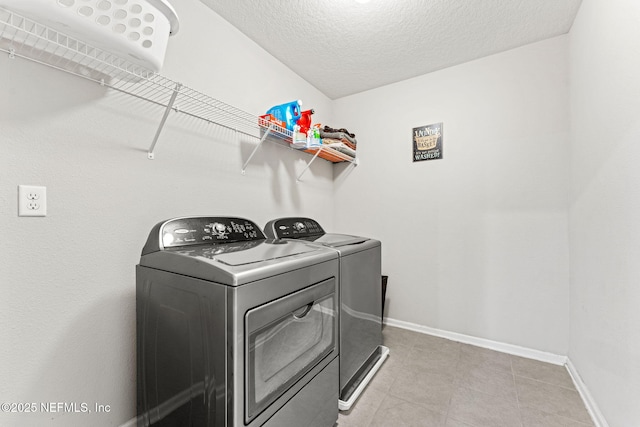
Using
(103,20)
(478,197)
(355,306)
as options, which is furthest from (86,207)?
(478,197)

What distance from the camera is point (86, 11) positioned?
0.87 metres

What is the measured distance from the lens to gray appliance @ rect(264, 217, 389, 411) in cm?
158

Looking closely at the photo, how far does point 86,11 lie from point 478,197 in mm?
2631

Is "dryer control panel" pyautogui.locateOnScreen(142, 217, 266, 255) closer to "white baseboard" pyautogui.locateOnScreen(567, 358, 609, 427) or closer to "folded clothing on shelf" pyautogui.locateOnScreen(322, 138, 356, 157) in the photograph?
"folded clothing on shelf" pyautogui.locateOnScreen(322, 138, 356, 157)

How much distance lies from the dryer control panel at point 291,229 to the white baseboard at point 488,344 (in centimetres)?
131

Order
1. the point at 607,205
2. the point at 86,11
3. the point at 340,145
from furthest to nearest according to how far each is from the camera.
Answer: the point at 340,145 → the point at 607,205 → the point at 86,11

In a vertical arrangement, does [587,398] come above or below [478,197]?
below

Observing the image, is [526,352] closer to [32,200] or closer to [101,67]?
[32,200]

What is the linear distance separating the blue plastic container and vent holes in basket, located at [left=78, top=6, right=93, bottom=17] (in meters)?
1.22

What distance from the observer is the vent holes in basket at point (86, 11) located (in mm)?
862

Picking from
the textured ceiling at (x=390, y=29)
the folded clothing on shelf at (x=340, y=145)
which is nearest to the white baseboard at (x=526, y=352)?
the folded clothing on shelf at (x=340, y=145)

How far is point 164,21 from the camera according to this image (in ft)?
3.50

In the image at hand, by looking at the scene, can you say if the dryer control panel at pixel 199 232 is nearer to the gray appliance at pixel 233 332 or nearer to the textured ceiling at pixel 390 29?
the gray appliance at pixel 233 332

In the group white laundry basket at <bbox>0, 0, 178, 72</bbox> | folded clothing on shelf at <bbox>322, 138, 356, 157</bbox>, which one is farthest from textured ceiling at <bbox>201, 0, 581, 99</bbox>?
white laundry basket at <bbox>0, 0, 178, 72</bbox>
